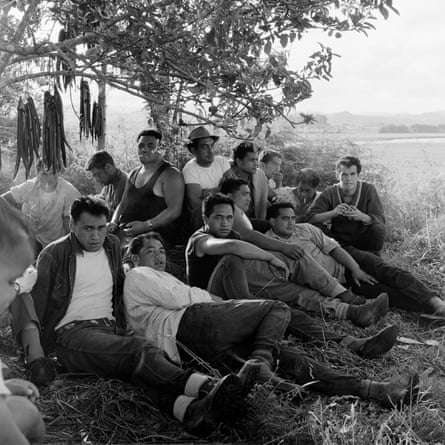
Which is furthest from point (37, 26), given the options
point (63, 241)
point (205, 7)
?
point (63, 241)

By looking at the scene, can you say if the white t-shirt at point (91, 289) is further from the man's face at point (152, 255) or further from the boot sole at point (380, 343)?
the boot sole at point (380, 343)

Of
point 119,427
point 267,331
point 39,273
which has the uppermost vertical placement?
point 39,273

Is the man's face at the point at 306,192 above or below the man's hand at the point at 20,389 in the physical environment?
above

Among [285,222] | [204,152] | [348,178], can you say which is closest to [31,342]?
[285,222]

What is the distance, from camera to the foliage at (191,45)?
450cm

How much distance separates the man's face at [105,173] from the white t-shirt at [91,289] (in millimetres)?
1996

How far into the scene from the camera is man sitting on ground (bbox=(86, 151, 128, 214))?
6410 mm

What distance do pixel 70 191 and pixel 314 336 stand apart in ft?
8.69

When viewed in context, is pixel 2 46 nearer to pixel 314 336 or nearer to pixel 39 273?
pixel 39 273

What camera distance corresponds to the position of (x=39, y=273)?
14.4 ft

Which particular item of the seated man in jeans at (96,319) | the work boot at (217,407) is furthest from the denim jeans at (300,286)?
the work boot at (217,407)

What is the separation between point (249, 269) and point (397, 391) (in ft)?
5.95

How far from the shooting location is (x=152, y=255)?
15.2ft

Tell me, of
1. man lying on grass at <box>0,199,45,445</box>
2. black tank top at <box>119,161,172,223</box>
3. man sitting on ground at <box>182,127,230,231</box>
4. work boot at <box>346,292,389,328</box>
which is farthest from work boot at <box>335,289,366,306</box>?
man lying on grass at <box>0,199,45,445</box>
